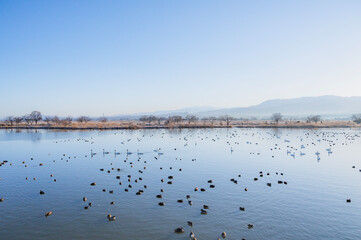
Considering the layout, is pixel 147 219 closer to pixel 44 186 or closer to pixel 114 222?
pixel 114 222

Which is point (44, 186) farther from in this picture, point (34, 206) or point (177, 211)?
point (177, 211)

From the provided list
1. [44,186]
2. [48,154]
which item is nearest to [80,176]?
[44,186]

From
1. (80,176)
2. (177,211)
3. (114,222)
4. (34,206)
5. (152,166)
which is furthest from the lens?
(152,166)

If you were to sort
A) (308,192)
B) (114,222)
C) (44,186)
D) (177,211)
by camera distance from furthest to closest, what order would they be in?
1. (44,186)
2. (308,192)
3. (177,211)
4. (114,222)

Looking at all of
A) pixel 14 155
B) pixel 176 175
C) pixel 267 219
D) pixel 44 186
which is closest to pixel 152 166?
pixel 176 175

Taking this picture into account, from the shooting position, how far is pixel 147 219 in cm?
1384

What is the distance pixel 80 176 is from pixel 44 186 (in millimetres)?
3631

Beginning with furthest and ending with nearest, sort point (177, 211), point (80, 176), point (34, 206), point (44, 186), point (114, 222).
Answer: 1. point (80, 176)
2. point (44, 186)
3. point (34, 206)
4. point (177, 211)
5. point (114, 222)

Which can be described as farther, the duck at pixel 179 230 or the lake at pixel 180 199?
the lake at pixel 180 199

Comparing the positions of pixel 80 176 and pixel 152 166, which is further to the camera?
pixel 152 166

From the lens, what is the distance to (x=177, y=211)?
1485 centimetres

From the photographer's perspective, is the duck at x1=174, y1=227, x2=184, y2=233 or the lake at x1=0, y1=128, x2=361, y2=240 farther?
the lake at x1=0, y1=128, x2=361, y2=240

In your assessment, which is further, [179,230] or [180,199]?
[180,199]

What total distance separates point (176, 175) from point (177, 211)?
8824 mm
